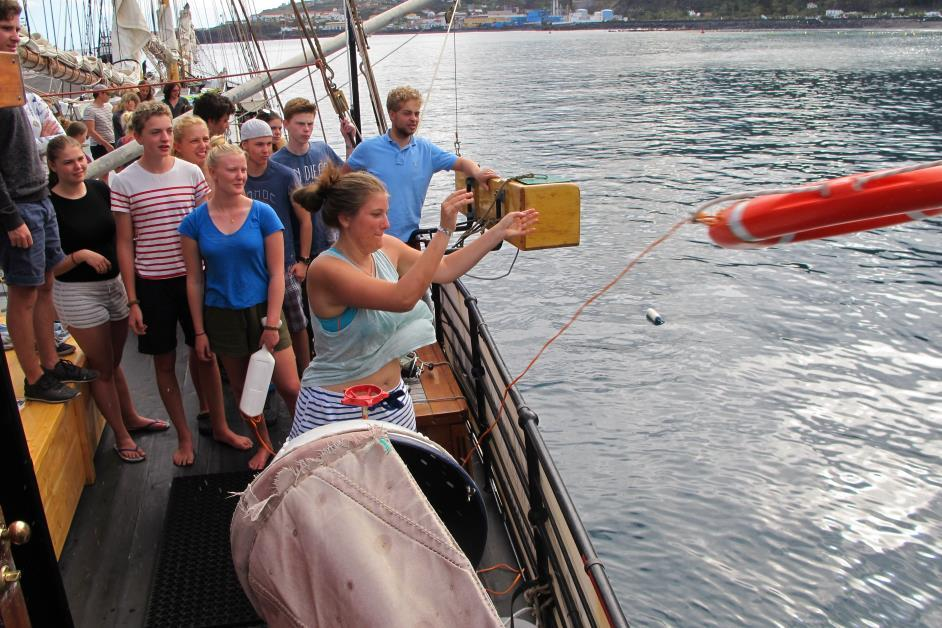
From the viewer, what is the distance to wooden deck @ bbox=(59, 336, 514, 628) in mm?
3578

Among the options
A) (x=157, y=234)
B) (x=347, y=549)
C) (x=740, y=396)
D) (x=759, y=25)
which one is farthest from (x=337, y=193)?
(x=759, y=25)

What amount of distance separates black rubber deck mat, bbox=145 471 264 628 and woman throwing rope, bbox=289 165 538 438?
34.9 inches

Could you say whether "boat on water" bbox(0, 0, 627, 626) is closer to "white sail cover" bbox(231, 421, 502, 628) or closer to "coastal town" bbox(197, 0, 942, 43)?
"white sail cover" bbox(231, 421, 502, 628)

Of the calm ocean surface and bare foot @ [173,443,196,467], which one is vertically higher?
bare foot @ [173,443,196,467]

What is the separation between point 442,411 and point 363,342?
1233 millimetres

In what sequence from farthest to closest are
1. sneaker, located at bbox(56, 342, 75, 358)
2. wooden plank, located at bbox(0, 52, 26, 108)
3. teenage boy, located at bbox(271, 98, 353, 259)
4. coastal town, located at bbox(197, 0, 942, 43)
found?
1. coastal town, located at bbox(197, 0, 942, 43)
2. teenage boy, located at bbox(271, 98, 353, 259)
3. sneaker, located at bbox(56, 342, 75, 358)
4. wooden plank, located at bbox(0, 52, 26, 108)

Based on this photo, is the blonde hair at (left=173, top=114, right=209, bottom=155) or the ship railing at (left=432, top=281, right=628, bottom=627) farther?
the blonde hair at (left=173, top=114, right=209, bottom=155)

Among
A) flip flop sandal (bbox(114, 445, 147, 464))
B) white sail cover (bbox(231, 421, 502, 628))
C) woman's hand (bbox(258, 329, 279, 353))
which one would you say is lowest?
flip flop sandal (bbox(114, 445, 147, 464))

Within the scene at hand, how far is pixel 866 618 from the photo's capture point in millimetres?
6094

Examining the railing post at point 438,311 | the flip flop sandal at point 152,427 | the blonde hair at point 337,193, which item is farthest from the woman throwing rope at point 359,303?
the railing post at point 438,311

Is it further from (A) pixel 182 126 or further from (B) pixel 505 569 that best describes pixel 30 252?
(B) pixel 505 569

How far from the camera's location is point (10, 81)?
6.43 feet

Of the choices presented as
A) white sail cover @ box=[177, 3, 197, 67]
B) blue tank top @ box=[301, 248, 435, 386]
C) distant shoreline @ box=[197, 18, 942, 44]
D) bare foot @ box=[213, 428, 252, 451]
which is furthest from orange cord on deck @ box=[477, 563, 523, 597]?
distant shoreline @ box=[197, 18, 942, 44]

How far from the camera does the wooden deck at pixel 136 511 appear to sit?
3578mm
